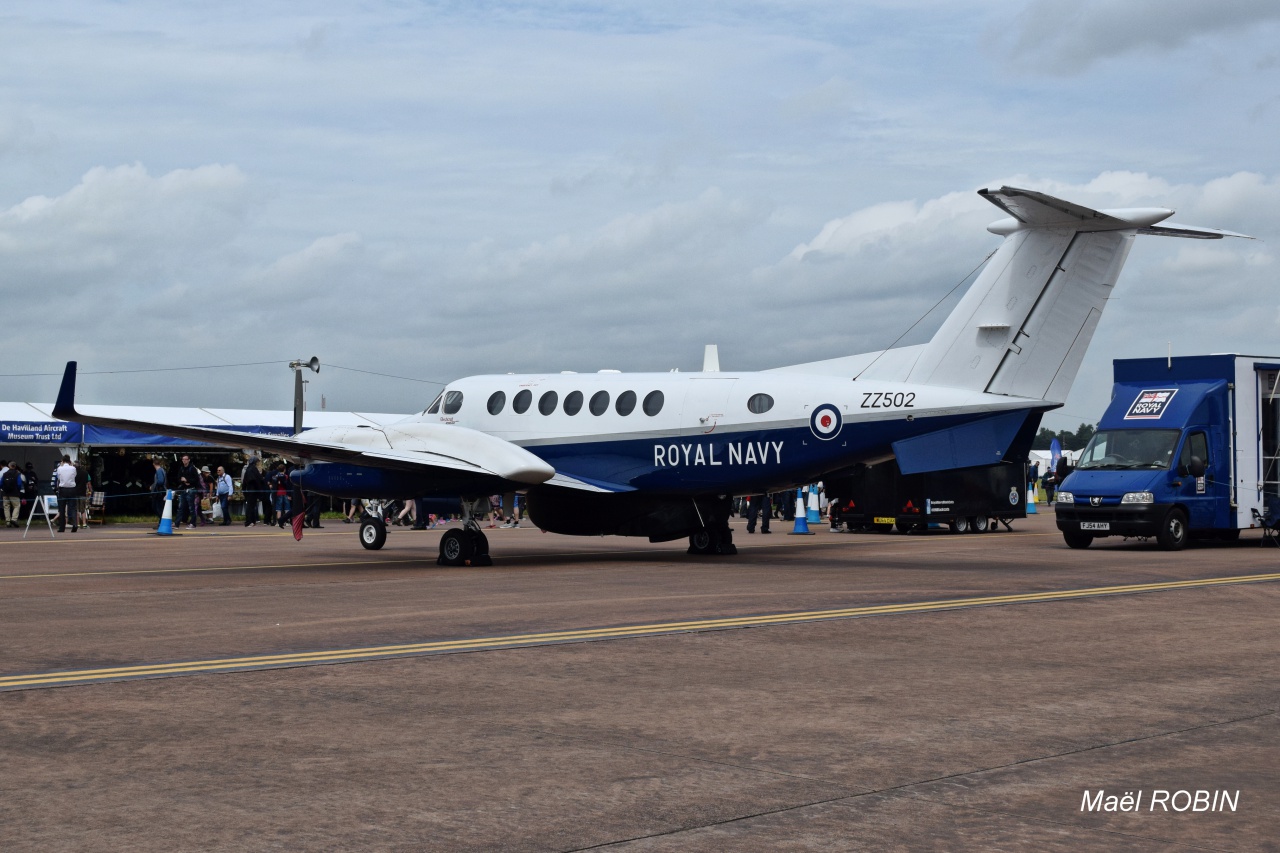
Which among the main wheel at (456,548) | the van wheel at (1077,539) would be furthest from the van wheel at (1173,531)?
the main wheel at (456,548)

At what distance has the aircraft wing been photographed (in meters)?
21.0

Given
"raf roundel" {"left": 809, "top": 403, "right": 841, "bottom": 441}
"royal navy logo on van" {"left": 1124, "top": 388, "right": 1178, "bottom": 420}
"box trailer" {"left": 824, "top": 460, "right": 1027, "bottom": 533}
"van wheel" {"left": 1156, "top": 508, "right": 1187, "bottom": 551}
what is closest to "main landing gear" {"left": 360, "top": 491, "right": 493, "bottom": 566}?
"raf roundel" {"left": 809, "top": 403, "right": 841, "bottom": 441}

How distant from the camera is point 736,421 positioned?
2170 centimetres

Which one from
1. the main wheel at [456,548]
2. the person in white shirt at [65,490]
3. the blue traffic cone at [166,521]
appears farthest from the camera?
the person in white shirt at [65,490]

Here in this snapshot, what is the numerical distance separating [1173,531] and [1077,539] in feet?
6.01

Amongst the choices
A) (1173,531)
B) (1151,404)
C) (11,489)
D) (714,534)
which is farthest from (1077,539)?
(11,489)

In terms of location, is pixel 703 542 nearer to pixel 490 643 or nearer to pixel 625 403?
pixel 625 403

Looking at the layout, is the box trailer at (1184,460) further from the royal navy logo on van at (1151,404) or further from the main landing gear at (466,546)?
the main landing gear at (466,546)

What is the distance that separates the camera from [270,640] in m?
12.1

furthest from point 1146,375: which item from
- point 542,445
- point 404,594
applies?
point 404,594

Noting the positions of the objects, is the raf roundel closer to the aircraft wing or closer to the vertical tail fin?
the vertical tail fin

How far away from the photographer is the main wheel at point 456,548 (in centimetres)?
→ 2217

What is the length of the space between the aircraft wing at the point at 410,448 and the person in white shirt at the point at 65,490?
1378cm

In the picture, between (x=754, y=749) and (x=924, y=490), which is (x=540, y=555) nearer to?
(x=924, y=490)
